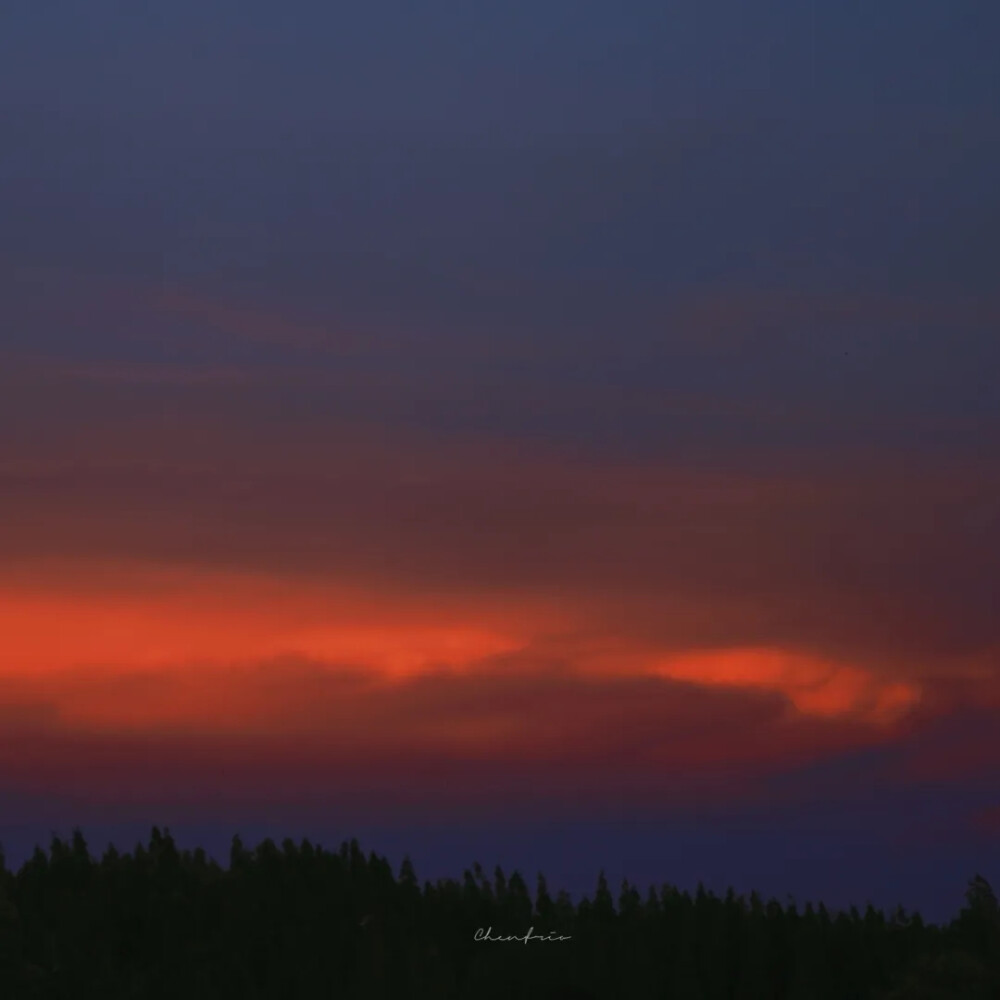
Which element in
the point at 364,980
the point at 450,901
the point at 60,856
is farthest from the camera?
the point at 60,856

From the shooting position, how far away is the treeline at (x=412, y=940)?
110 feet

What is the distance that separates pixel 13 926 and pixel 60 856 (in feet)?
17.1

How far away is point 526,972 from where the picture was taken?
34031 millimetres

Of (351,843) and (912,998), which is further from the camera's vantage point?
(351,843)

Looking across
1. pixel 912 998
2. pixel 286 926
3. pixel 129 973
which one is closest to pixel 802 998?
pixel 912 998

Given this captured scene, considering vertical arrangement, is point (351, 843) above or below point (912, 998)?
above

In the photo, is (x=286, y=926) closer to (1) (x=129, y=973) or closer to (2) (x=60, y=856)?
(1) (x=129, y=973)

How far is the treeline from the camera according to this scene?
33469mm

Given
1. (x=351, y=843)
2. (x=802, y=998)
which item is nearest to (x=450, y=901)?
(x=351, y=843)

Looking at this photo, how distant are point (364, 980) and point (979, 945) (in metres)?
Result: 13.3

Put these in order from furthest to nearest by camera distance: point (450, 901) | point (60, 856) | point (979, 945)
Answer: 1. point (60, 856)
2. point (450, 901)
3. point (979, 945)

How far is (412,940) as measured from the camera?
35469 millimetres

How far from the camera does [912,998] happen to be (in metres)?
33.5

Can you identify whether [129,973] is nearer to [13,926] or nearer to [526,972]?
[13,926]
